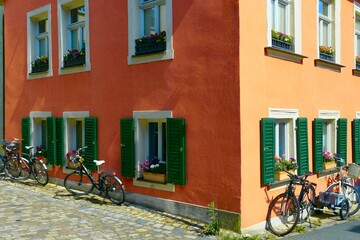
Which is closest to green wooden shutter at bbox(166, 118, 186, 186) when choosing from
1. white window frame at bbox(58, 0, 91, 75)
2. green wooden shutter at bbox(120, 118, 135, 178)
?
green wooden shutter at bbox(120, 118, 135, 178)

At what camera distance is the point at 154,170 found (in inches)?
337

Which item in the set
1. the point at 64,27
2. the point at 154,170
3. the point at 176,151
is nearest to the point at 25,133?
the point at 64,27

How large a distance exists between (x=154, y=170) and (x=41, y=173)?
4.24m

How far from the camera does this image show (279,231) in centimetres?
739

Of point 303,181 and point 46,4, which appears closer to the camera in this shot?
point 303,181

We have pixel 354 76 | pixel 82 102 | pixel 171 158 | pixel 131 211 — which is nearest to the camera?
pixel 171 158

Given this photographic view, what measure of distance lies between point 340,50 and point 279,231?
5.28 m

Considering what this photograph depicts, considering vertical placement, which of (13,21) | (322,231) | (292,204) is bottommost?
(322,231)

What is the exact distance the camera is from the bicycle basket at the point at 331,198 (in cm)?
869

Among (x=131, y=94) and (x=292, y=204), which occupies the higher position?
(x=131, y=94)

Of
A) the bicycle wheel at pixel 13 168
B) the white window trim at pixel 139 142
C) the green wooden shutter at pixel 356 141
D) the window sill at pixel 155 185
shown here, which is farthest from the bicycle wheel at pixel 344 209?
the bicycle wheel at pixel 13 168

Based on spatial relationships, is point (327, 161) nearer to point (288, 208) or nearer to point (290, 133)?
point (290, 133)

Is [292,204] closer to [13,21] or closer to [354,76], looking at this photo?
[354,76]

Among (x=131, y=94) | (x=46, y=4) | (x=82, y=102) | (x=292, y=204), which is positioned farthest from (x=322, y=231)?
(x=46, y=4)
